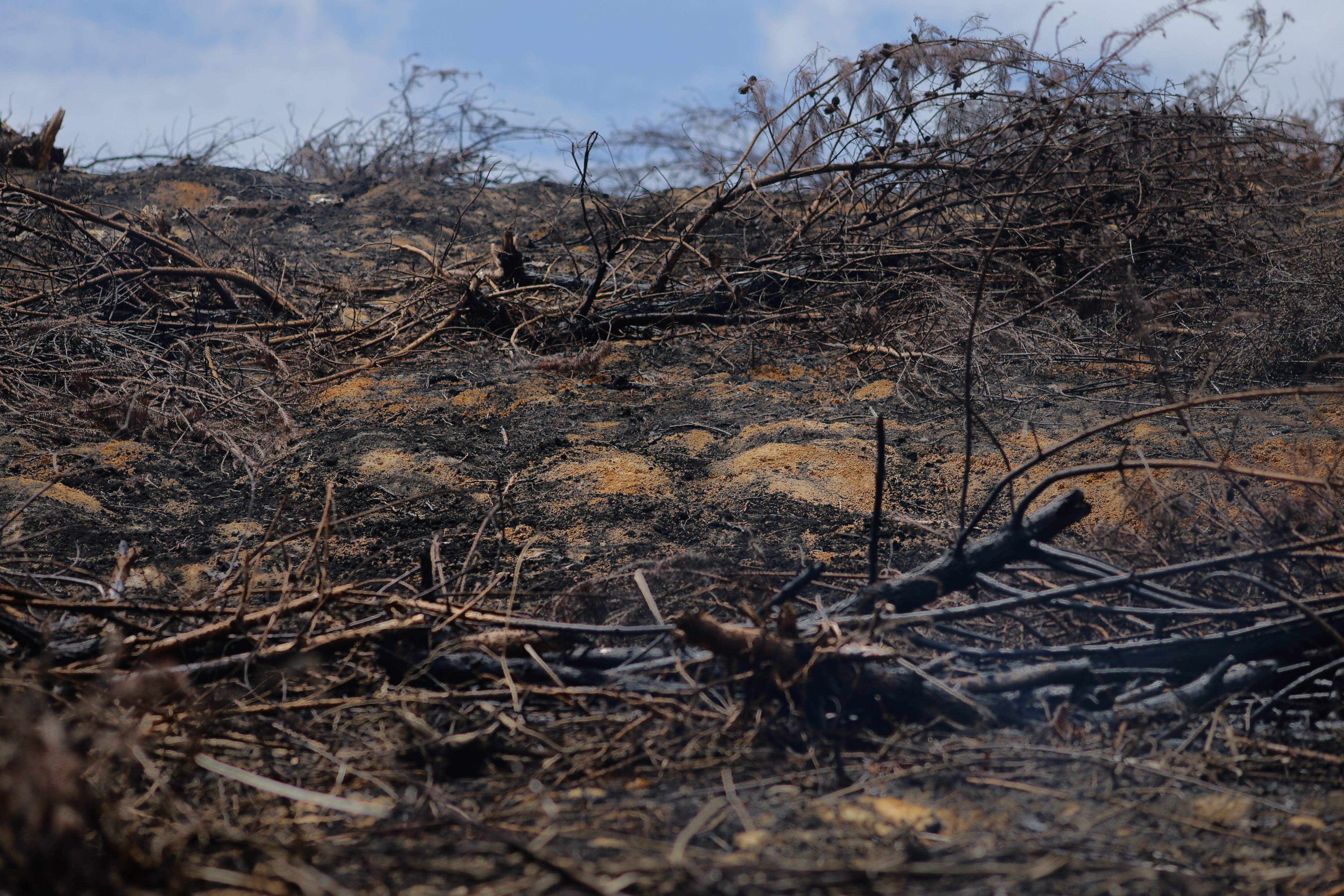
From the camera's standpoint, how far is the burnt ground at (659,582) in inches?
51.4

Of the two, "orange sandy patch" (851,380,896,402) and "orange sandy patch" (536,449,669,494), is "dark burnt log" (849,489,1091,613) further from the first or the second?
"orange sandy patch" (851,380,896,402)

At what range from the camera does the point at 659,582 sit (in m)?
2.39

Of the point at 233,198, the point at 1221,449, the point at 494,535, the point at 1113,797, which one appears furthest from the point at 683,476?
the point at 233,198

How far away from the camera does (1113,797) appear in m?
1.49

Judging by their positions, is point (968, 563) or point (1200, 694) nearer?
point (1200, 694)

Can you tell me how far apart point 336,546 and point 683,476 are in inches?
49.1

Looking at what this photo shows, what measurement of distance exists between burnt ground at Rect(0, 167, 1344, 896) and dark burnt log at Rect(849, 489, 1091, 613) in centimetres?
23

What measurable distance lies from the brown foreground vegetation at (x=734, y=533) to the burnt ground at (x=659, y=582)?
1cm

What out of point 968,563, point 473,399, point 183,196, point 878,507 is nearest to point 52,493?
A: point 473,399

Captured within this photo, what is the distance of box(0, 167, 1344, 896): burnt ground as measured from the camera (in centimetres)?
130

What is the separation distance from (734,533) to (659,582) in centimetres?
55

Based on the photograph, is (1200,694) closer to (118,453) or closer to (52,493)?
(52,493)

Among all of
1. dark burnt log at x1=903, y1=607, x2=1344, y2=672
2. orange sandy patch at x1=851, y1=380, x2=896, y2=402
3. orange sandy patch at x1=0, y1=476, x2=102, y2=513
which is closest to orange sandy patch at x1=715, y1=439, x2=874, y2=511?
orange sandy patch at x1=851, y1=380, x2=896, y2=402

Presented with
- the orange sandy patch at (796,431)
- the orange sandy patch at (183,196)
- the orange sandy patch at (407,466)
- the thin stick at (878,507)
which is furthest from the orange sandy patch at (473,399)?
the orange sandy patch at (183,196)
